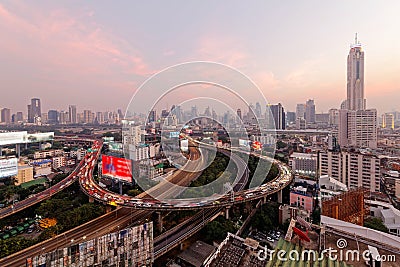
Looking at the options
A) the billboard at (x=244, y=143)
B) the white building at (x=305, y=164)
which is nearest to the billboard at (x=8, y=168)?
the billboard at (x=244, y=143)

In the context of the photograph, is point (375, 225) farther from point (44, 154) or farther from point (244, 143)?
point (44, 154)

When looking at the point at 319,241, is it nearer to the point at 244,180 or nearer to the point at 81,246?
the point at 81,246

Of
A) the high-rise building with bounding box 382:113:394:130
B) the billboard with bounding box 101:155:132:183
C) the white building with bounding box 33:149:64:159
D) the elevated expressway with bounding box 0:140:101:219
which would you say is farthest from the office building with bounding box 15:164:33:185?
the high-rise building with bounding box 382:113:394:130

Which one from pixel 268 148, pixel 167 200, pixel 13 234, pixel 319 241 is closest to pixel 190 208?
Answer: pixel 167 200

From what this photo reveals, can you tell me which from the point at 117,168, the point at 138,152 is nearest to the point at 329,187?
the point at 138,152

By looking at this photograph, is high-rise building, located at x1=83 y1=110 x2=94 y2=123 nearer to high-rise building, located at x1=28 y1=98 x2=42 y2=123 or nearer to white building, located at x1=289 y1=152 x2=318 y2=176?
high-rise building, located at x1=28 y1=98 x2=42 y2=123

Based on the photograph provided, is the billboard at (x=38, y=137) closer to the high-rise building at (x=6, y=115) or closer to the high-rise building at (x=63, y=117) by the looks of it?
the high-rise building at (x=6, y=115)

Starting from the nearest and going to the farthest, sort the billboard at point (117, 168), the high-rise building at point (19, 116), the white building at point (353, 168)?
1. the billboard at point (117, 168)
2. the white building at point (353, 168)
3. the high-rise building at point (19, 116)
